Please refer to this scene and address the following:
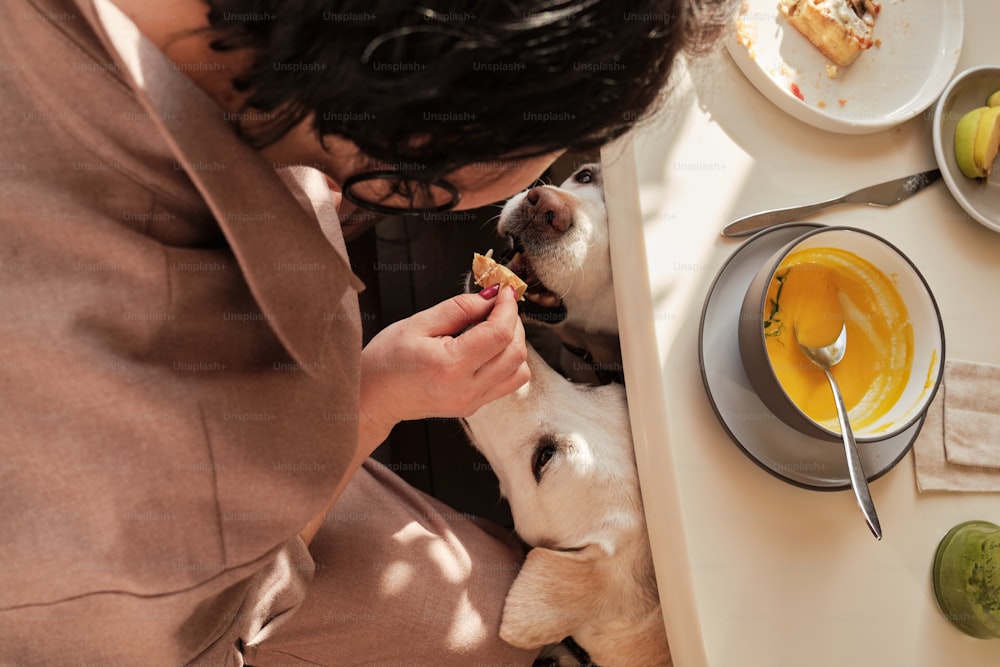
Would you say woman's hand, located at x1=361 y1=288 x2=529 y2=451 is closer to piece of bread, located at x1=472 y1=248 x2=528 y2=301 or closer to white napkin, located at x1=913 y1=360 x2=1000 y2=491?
piece of bread, located at x1=472 y1=248 x2=528 y2=301

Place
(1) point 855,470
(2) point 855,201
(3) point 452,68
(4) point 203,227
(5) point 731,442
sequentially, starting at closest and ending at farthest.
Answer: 1. (3) point 452,68
2. (4) point 203,227
3. (1) point 855,470
4. (5) point 731,442
5. (2) point 855,201

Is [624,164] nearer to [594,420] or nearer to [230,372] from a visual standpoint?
[594,420]

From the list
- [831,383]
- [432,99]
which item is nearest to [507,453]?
[831,383]

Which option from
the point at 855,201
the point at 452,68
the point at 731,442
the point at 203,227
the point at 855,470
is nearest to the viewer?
the point at 452,68

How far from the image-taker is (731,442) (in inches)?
39.8

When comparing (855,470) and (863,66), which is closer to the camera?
(855,470)

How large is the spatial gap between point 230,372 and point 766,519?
30.0 inches

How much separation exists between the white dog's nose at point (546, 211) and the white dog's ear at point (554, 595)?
0.55m

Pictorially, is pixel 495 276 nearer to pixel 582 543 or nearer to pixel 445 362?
pixel 445 362

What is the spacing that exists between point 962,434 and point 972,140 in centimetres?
48

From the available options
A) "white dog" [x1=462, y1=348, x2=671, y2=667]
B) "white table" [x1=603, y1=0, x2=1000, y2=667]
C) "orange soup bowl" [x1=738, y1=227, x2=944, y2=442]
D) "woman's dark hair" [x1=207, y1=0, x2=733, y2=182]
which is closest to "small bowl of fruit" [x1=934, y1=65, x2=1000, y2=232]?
"white table" [x1=603, y1=0, x2=1000, y2=667]

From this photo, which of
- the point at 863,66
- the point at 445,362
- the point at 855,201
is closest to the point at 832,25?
the point at 863,66

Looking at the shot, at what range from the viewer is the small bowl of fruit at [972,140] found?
113 centimetres

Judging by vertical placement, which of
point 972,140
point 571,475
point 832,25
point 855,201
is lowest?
point 571,475
